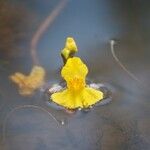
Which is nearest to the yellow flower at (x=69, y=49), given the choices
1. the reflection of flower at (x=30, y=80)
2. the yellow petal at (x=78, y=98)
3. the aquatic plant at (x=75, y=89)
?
the aquatic plant at (x=75, y=89)

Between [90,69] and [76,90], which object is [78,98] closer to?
[76,90]

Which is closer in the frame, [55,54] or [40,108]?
[40,108]

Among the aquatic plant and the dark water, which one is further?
the aquatic plant

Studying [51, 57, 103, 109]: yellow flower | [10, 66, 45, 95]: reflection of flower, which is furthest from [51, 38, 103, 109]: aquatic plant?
[10, 66, 45, 95]: reflection of flower

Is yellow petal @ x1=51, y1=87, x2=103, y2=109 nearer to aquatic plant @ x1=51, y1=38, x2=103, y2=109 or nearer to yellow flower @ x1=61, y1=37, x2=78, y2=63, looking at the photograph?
aquatic plant @ x1=51, y1=38, x2=103, y2=109

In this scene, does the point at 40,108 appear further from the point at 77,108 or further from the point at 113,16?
the point at 113,16

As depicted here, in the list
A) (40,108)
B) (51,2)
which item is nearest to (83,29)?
(51,2)
